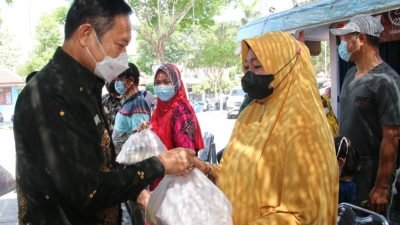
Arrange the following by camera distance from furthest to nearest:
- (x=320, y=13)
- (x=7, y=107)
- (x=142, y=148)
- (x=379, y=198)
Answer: (x=7, y=107), (x=320, y=13), (x=379, y=198), (x=142, y=148)

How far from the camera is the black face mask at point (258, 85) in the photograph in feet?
5.79

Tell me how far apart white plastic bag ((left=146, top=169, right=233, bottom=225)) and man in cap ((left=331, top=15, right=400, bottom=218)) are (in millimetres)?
1473

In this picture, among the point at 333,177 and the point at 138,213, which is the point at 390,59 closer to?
the point at 138,213

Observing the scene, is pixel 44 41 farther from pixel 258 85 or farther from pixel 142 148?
pixel 258 85

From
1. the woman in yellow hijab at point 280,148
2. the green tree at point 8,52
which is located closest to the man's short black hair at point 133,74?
the woman in yellow hijab at point 280,148

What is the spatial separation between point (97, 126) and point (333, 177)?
870mm

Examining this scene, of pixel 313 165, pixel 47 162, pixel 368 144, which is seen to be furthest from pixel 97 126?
pixel 368 144

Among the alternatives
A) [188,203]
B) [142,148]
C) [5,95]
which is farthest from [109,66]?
[5,95]

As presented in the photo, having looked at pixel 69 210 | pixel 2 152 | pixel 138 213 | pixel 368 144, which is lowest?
pixel 2 152

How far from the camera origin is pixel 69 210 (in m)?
1.45

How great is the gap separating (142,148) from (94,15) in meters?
1.07

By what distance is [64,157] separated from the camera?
→ 1.32m

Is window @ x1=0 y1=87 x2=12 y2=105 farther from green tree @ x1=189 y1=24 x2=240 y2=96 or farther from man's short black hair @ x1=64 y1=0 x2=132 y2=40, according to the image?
man's short black hair @ x1=64 y1=0 x2=132 y2=40

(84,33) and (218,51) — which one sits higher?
(84,33)
